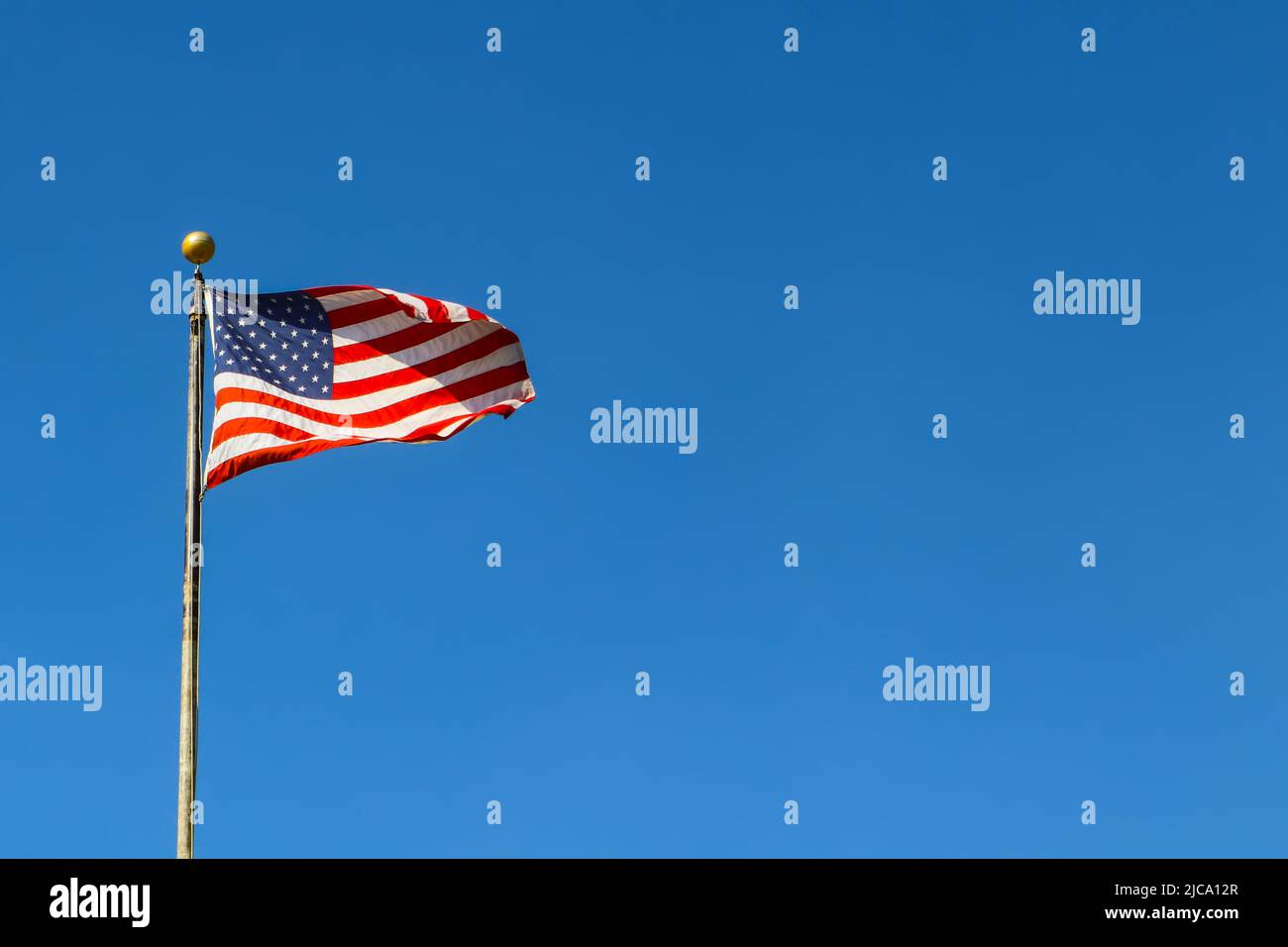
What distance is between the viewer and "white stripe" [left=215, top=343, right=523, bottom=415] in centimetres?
2983

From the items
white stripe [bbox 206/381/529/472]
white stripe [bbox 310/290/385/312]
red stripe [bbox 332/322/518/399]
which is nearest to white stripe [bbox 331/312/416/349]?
white stripe [bbox 310/290/385/312]

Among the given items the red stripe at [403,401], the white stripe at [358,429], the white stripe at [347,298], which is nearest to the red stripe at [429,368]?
the red stripe at [403,401]

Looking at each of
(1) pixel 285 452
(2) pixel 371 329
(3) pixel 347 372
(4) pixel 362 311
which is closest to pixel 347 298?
(4) pixel 362 311

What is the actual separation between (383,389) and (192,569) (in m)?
5.48

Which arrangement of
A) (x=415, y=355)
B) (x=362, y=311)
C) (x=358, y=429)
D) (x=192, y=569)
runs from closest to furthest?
(x=192, y=569) → (x=358, y=429) → (x=362, y=311) → (x=415, y=355)

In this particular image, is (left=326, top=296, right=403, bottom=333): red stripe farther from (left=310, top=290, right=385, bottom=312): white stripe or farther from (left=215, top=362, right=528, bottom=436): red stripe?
(left=215, top=362, right=528, bottom=436): red stripe

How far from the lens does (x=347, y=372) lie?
102 feet

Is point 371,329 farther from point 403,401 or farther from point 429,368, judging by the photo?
point 403,401
